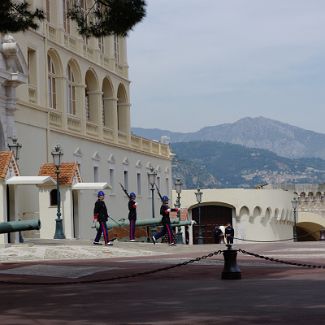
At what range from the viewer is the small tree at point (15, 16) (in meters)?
17.0

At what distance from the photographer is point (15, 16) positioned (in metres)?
17.5

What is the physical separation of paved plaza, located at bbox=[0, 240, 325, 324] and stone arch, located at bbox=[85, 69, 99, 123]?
29.5 m

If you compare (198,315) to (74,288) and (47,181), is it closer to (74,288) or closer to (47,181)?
(74,288)

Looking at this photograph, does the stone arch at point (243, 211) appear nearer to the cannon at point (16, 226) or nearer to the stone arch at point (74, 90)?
the stone arch at point (74, 90)

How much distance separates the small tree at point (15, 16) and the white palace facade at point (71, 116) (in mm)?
15198

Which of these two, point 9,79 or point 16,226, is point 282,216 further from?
point 16,226

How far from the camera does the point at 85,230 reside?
151 feet

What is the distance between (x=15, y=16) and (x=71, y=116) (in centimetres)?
2956

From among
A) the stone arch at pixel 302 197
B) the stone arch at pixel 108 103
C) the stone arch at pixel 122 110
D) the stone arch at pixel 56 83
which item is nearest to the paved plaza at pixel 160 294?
the stone arch at pixel 56 83

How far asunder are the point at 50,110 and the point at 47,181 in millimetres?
8224

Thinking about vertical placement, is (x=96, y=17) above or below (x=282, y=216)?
above

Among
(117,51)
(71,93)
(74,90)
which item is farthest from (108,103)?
(71,93)

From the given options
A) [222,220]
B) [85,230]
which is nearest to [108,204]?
[85,230]

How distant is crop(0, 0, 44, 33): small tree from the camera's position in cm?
1695
